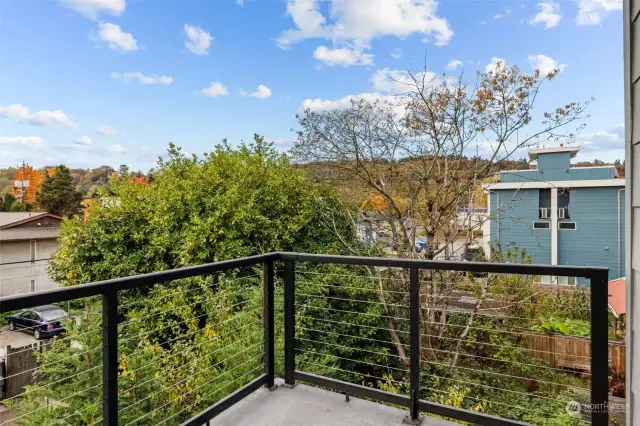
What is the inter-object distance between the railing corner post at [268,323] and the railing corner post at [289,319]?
0.30ft

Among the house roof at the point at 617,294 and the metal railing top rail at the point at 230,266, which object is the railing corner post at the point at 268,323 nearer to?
the metal railing top rail at the point at 230,266

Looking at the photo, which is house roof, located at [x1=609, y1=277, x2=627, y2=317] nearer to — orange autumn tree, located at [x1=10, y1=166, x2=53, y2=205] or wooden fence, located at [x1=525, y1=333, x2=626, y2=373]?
wooden fence, located at [x1=525, y1=333, x2=626, y2=373]

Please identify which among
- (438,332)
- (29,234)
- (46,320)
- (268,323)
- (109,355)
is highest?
(29,234)

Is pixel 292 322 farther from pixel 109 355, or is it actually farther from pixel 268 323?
pixel 109 355

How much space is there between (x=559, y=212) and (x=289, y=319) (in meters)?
10.0

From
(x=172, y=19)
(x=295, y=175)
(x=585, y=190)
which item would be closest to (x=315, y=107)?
(x=295, y=175)

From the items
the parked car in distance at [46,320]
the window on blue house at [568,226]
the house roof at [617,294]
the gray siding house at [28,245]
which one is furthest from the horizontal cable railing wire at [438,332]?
the window on blue house at [568,226]

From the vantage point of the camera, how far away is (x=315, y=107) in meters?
5.81

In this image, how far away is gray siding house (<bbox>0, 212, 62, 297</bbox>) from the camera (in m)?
4.66

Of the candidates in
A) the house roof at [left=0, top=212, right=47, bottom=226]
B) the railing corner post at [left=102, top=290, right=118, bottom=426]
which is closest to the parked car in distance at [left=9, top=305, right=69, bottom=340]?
the house roof at [left=0, top=212, right=47, bottom=226]

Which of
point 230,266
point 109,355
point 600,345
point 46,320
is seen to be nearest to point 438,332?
point 600,345

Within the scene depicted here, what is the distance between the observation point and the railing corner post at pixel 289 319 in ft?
7.83

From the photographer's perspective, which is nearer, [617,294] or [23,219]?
[23,219]

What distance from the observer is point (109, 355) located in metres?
1.47
